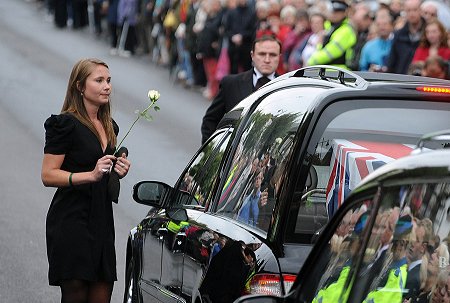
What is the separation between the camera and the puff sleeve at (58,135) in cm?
741

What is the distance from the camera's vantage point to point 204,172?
23.0 feet

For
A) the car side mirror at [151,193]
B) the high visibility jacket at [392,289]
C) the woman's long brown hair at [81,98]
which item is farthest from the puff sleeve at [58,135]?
the high visibility jacket at [392,289]

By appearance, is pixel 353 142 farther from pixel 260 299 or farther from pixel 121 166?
pixel 121 166

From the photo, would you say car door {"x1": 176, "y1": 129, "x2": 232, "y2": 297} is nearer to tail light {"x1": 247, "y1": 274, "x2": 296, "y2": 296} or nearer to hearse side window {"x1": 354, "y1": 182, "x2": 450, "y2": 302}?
tail light {"x1": 247, "y1": 274, "x2": 296, "y2": 296}

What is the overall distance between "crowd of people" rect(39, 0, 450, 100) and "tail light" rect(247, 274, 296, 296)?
31.3ft

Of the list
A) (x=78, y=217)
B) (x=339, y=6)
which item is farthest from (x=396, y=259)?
(x=339, y=6)

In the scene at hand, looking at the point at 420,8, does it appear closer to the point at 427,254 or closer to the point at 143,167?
the point at 143,167

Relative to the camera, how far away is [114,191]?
7.49 meters

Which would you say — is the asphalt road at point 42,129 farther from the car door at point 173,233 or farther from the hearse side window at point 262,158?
the hearse side window at point 262,158

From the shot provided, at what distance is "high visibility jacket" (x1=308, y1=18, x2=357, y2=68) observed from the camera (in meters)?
17.7

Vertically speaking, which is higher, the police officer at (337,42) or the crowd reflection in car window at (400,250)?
the crowd reflection in car window at (400,250)

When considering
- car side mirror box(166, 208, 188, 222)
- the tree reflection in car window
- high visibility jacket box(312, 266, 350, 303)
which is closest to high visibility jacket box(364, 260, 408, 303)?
high visibility jacket box(312, 266, 350, 303)

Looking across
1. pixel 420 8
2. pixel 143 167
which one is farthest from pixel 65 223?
pixel 420 8

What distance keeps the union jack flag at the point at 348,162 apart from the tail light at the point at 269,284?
558 millimetres
